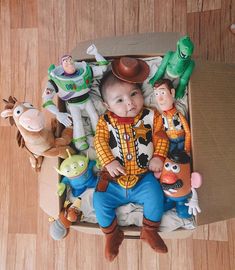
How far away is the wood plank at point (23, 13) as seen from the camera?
4.44 ft

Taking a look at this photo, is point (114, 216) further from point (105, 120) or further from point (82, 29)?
point (82, 29)

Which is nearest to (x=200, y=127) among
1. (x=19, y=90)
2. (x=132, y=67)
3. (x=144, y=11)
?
(x=132, y=67)

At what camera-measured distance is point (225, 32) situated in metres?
1.20

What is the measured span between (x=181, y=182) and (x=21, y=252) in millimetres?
681

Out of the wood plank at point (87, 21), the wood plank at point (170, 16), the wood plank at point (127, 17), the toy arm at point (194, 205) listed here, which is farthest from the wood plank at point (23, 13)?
the toy arm at point (194, 205)

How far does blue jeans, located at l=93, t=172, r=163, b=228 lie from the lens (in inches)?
36.2

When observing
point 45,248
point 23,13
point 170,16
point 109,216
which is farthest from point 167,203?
point 23,13

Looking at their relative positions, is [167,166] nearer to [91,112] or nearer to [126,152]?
[126,152]

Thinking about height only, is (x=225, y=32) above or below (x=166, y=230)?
above

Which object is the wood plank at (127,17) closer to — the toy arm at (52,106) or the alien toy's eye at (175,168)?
the toy arm at (52,106)

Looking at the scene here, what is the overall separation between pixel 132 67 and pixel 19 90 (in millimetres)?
549

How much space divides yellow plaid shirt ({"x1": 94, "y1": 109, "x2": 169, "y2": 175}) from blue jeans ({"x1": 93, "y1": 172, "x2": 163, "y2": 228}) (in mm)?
43

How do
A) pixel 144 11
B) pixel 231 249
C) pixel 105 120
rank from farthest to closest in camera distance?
pixel 144 11
pixel 231 249
pixel 105 120

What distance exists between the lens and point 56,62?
4.29 ft
